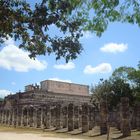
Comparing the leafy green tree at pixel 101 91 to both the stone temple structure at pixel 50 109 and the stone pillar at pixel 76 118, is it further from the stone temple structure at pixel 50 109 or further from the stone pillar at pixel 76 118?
A: the stone pillar at pixel 76 118

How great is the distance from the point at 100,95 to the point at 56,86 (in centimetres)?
1661

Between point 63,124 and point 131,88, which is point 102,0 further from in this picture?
point 131,88

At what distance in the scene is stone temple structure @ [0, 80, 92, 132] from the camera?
36156mm

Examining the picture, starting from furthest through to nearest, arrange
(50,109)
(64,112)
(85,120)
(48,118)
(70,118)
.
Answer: (50,109)
(48,118)
(64,112)
(70,118)
(85,120)

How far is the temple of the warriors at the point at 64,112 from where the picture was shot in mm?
29497

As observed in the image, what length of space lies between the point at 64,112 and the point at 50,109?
4.13m

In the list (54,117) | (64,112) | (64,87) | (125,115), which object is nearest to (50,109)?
(54,117)

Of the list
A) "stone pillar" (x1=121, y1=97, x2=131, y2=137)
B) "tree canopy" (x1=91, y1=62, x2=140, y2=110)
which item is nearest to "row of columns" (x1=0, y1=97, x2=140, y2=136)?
"stone pillar" (x1=121, y1=97, x2=131, y2=137)

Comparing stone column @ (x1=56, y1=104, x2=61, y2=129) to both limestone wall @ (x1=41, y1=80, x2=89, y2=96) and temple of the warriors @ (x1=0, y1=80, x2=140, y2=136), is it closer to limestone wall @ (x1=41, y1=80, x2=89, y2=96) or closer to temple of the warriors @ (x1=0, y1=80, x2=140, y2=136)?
temple of the warriors @ (x1=0, y1=80, x2=140, y2=136)

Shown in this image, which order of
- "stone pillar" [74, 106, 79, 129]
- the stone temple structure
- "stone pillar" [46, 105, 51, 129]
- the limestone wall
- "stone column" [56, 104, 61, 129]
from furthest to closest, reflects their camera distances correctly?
the limestone wall < "stone pillar" [46, 105, 51, 129] < "stone column" [56, 104, 61, 129] < the stone temple structure < "stone pillar" [74, 106, 79, 129]

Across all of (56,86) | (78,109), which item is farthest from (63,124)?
(56,86)

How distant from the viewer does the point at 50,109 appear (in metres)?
43.1

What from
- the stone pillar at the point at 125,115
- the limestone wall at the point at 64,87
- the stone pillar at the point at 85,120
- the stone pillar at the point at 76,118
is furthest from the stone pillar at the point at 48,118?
the limestone wall at the point at 64,87

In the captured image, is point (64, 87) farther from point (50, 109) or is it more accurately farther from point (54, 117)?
point (54, 117)
